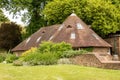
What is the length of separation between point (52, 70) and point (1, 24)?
4349 cm

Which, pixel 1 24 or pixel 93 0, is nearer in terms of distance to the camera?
pixel 93 0

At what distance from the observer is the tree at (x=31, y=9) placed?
64.3m

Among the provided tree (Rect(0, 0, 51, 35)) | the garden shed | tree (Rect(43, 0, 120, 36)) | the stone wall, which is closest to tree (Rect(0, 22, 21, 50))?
tree (Rect(0, 0, 51, 35))

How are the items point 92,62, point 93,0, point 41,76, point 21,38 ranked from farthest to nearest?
point 21,38 < point 93,0 < point 92,62 < point 41,76

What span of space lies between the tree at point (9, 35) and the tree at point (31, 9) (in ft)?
11.2

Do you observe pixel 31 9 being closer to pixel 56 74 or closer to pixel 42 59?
pixel 42 59

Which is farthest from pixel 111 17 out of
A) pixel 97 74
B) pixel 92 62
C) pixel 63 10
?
pixel 97 74

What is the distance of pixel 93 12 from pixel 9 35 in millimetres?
20186

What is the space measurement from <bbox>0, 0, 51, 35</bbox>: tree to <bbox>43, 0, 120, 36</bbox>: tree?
356 inches

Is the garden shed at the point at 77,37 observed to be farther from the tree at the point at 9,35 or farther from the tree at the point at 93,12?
the tree at the point at 9,35

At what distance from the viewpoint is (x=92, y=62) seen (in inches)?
1328

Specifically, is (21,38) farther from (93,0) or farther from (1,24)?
(93,0)

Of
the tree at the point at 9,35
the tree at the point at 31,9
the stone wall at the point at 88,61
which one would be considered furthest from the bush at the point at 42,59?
the tree at the point at 9,35

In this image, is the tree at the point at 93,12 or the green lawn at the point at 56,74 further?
the tree at the point at 93,12
